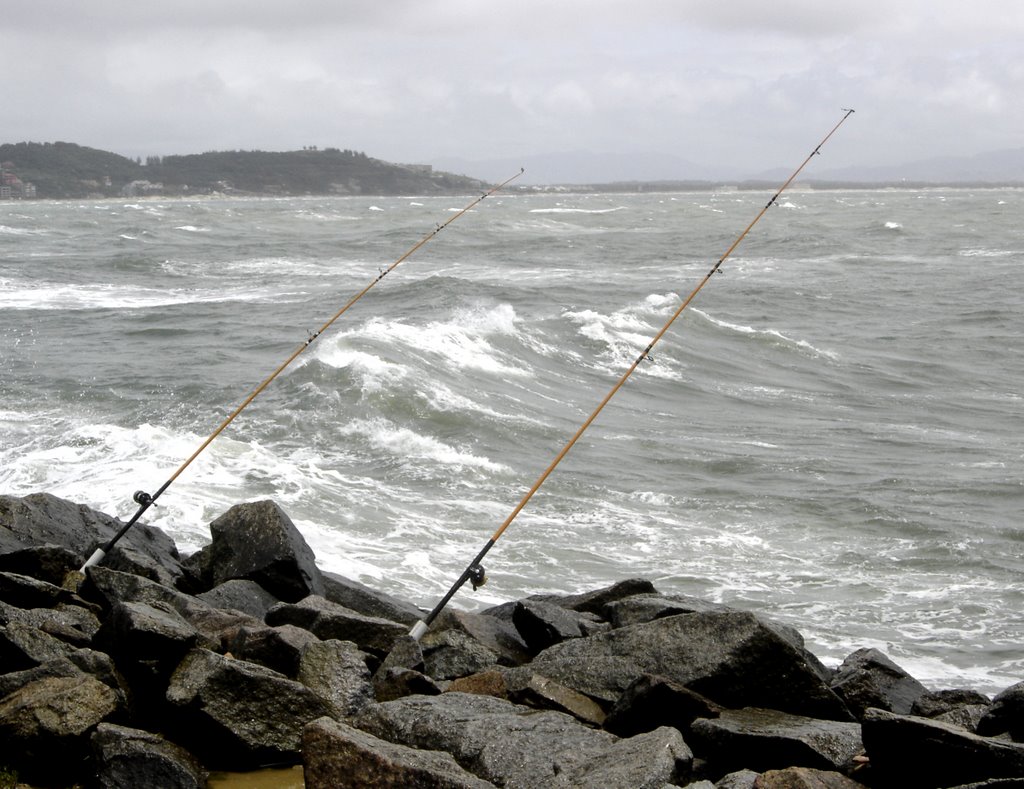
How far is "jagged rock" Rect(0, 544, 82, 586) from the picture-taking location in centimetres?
640

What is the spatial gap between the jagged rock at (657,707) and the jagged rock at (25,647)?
2.16m

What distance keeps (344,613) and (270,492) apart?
16.4ft

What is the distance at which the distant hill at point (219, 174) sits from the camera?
130 meters

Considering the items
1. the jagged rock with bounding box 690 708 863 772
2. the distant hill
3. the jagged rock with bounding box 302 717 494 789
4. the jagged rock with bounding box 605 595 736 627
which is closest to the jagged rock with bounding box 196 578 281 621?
the jagged rock with bounding box 605 595 736 627

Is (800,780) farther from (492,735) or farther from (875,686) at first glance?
(875,686)

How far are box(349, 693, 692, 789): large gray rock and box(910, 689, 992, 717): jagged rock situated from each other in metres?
1.68

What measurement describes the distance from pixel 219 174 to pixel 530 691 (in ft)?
487

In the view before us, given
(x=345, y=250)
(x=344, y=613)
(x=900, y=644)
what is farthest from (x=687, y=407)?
(x=345, y=250)

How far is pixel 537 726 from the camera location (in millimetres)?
4504

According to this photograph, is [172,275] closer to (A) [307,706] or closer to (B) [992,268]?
(B) [992,268]

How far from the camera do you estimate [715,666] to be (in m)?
5.09

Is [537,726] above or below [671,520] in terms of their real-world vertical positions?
above

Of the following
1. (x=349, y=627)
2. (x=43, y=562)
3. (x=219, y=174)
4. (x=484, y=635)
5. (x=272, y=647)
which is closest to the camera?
(x=272, y=647)

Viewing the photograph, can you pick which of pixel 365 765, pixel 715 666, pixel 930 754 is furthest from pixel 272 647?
pixel 930 754
